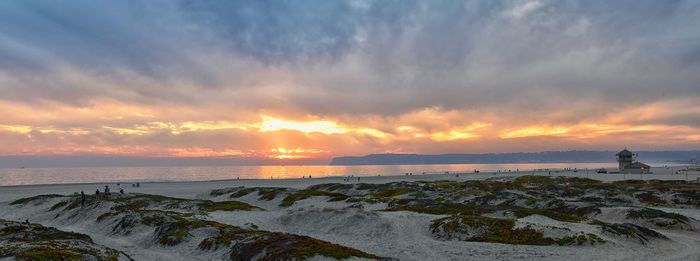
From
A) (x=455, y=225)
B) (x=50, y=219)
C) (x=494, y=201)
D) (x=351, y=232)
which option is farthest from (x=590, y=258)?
(x=50, y=219)

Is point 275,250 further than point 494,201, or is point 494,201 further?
point 494,201

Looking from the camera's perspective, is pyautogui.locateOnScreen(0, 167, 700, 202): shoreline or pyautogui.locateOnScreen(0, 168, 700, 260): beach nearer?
pyautogui.locateOnScreen(0, 168, 700, 260): beach

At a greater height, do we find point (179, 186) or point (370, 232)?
point (370, 232)

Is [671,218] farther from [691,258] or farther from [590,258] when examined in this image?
[590,258]

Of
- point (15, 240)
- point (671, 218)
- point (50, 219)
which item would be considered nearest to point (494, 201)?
point (671, 218)

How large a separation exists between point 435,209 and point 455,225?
13.1m

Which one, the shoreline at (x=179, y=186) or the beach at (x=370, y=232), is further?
the shoreline at (x=179, y=186)

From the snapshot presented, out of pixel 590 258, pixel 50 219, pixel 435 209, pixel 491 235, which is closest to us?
pixel 590 258

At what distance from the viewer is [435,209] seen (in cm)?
4791

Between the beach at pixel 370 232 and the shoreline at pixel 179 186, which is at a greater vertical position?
the beach at pixel 370 232

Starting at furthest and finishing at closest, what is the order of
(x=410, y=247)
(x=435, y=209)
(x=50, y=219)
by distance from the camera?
1. (x=50, y=219)
2. (x=435, y=209)
3. (x=410, y=247)

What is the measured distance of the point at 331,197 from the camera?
61.8 meters

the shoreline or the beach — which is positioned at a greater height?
the beach

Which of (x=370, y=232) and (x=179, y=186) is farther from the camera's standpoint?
(x=179, y=186)
